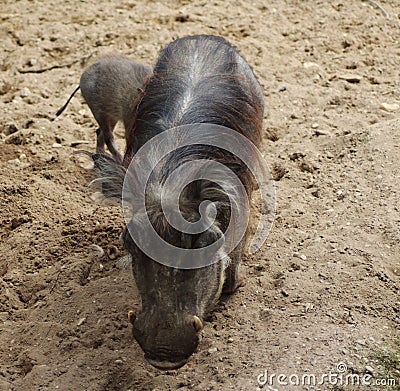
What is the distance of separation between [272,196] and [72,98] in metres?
2.06

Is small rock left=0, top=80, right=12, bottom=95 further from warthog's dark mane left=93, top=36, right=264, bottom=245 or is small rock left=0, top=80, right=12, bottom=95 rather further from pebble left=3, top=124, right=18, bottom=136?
warthog's dark mane left=93, top=36, right=264, bottom=245

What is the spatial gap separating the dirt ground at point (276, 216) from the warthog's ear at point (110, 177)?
670mm

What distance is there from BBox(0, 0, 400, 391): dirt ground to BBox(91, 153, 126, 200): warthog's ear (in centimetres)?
67

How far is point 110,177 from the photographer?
9.56 ft

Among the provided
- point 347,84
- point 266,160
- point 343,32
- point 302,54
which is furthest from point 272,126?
point 343,32

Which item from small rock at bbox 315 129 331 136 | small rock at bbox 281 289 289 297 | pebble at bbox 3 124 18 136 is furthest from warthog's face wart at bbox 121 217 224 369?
pebble at bbox 3 124 18 136

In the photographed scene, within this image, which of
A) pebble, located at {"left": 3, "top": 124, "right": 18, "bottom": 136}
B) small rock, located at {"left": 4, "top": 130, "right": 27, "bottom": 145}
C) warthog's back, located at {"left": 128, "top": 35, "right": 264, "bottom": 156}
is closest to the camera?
warthog's back, located at {"left": 128, "top": 35, "right": 264, "bottom": 156}

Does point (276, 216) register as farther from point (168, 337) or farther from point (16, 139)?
point (16, 139)

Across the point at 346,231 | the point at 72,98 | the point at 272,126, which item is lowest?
the point at 72,98

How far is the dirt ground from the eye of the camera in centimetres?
286

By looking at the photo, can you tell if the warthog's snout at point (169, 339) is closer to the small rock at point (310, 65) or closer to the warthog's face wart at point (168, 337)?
the warthog's face wart at point (168, 337)

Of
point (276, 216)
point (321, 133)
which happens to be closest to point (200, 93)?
point (276, 216)

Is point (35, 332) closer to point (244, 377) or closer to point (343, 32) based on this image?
point (244, 377)

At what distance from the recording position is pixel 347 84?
4.92 metres
